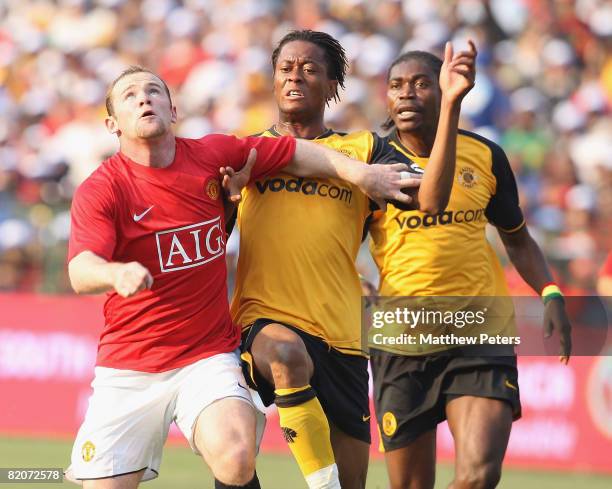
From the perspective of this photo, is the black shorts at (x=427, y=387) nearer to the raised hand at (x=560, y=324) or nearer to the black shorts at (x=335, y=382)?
the raised hand at (x=560, y=324)

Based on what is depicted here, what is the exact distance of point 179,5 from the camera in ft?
59.1

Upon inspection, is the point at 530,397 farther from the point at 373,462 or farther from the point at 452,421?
the point at 452,421

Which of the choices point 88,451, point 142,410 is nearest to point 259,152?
point 142,410

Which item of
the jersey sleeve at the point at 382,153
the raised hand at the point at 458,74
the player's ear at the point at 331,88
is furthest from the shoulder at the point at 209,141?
the raised hand at the point at 458,74

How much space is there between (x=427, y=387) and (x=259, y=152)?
5.85 ft

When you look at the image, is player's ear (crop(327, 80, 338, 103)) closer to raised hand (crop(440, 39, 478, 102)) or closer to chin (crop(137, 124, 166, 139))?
raised hand (crop(440, 39, 478, 102))

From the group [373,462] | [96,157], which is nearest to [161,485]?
[373,462]

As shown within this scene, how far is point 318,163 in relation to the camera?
636cm

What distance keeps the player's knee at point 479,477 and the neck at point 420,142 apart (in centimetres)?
186

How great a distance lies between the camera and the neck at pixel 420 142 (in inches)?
280

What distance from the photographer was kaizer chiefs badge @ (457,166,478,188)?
704 cm

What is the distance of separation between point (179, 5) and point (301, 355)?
1285cm

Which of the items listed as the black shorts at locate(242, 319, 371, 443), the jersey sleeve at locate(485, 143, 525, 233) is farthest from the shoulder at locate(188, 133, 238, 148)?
the jersey sleeve at locate(485, 143, 525, 233)

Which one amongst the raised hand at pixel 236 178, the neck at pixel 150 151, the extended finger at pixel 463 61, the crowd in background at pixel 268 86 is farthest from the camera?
the crowd in background at pixel 268 86
